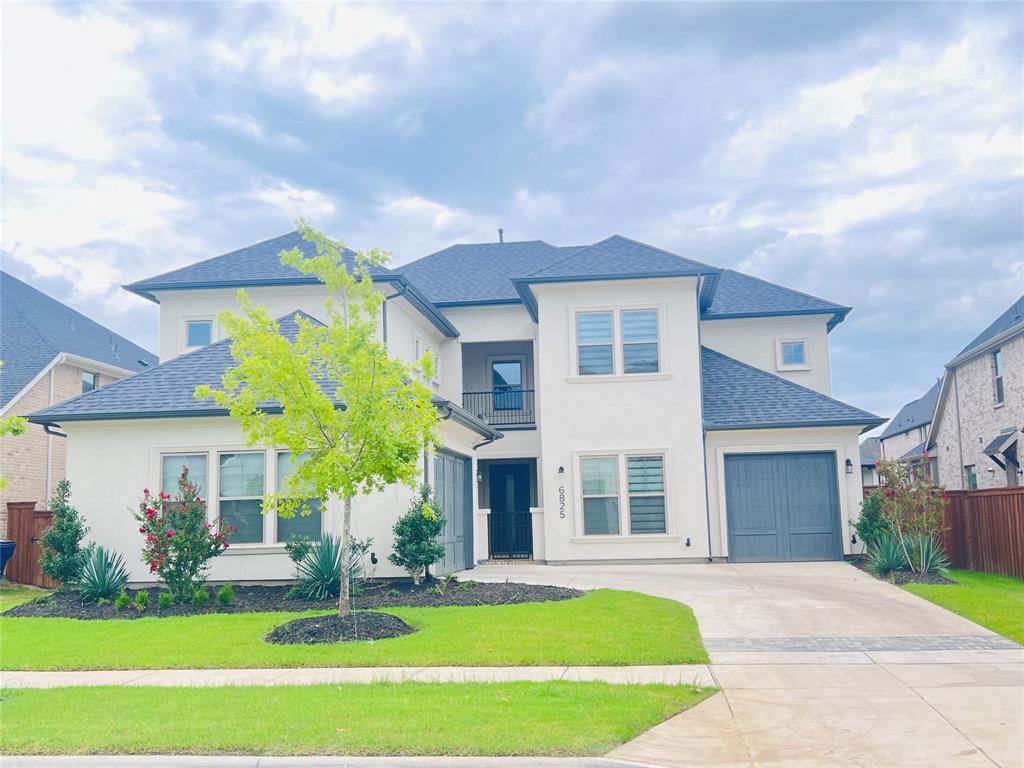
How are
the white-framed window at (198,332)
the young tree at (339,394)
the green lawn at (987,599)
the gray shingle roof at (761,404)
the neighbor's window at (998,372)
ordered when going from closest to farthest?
the young tree at (339,394) → the green lawn at (987,599) → the gray shingle roof at (761,404) → the white-framed window at (198,332) → the neighbor's window at (998,372)

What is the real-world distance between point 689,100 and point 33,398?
686 inches

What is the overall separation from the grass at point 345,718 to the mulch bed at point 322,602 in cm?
507

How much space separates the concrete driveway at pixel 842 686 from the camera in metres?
6.09

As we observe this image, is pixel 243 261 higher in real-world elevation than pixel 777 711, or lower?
higher

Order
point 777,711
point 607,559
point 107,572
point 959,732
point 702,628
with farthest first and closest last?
1. point 607,559
2. point 107,572
3. point 702,628
4. point 777,711
5. point 959,732

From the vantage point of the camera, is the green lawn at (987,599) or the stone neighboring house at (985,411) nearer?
the green lawn at (987,599)

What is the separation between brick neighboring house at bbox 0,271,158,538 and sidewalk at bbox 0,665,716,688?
12.0 meters

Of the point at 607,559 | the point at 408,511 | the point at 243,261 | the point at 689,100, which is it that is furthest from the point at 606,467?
the point at 243,261

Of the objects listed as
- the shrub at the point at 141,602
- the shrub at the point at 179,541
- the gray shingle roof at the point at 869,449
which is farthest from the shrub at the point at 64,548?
the gray shingle roof at the point at 869,449

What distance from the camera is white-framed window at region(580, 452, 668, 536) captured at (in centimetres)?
1959

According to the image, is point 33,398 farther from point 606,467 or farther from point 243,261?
point 606,467

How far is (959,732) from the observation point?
6477 millimetres

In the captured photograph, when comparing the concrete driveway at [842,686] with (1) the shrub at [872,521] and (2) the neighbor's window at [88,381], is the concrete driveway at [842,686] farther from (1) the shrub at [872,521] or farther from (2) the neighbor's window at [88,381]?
(2) the neighbor's window at [88,381]

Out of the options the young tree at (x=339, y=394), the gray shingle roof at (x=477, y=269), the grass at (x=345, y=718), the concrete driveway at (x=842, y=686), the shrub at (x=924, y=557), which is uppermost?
the gray shingle roof at (x=477, y=269)
